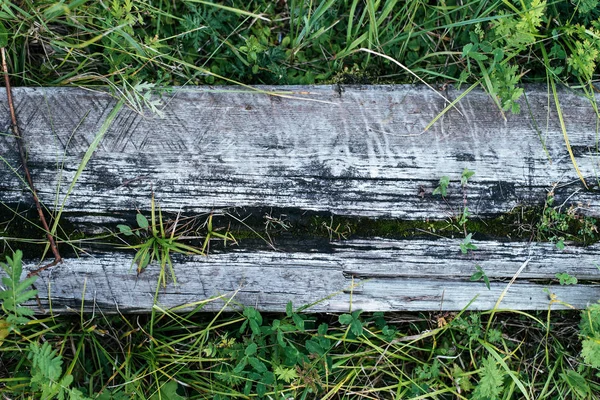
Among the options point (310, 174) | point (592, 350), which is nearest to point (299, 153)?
point (310, 174)

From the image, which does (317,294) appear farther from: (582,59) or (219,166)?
(582,59)

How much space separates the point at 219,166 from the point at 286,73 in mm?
749

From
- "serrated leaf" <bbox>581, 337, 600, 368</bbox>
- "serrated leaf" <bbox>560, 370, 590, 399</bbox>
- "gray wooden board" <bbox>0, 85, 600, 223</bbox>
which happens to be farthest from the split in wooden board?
"serrated leaf" <bbox>560, 370, 590, 399</bbox>

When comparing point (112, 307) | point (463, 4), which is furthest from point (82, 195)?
point (463, 4)

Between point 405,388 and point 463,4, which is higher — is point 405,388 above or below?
below

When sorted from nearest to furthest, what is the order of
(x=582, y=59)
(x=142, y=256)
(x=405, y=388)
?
(x=142, y=256)
(x=582, y=59)
(x=405, y=388)

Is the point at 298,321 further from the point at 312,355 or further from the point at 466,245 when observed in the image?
the point at 466,245

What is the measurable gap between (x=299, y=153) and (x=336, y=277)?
0.63m

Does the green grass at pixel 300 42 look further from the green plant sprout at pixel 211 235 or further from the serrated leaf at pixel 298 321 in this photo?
the serrated leaf at pixel 298 321

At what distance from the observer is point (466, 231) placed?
7.39 ft

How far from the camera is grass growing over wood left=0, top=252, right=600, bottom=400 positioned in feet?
7.89

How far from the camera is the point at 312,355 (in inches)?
96.3

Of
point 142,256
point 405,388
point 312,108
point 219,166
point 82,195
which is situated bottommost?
point 405,388

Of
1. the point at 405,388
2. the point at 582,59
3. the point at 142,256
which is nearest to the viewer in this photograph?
the point at 142,256
